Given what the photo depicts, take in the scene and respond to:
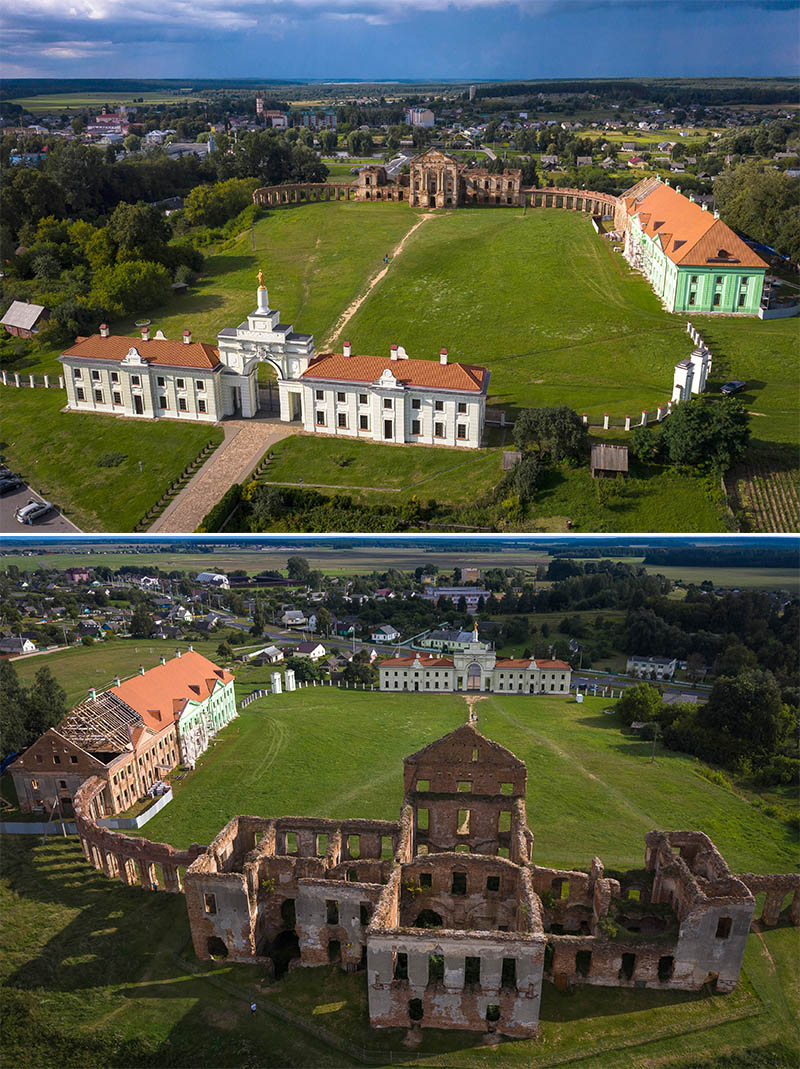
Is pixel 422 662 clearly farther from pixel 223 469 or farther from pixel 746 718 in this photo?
pixel 746 718

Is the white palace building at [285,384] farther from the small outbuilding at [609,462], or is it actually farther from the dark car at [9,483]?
the dark car at [9,483]

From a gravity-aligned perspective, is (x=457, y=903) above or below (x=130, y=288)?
below

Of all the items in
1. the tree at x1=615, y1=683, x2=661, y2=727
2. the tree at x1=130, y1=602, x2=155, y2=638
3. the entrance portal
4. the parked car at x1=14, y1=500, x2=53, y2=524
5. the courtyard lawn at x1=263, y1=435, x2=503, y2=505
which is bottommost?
the tree at x1=130, y1=602, x2=155, y2=638

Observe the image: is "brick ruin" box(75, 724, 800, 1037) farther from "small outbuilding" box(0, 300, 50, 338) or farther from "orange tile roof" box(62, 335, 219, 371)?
"small outbuilding" box(0, 300, 50, 338)

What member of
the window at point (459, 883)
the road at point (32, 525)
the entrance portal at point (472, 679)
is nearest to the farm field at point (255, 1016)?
the window at point (459, 883)

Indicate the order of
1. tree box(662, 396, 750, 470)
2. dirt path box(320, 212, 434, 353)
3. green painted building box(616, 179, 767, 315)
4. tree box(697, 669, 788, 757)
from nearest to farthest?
tree box(697, 669, 788, 757) < tree box(662, 396, 750, 470) < dirt path box(320, 212, 434, 353) < green painted building box(616, 179, 767, 315)

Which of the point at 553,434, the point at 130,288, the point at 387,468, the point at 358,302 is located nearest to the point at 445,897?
the point at 387,468

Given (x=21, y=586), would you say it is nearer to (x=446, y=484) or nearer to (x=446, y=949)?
(x=446, y=484)

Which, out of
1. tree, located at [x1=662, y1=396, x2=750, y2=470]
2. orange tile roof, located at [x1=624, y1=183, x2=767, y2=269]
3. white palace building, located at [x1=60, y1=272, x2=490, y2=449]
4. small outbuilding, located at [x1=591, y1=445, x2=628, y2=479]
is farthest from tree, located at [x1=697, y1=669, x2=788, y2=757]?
orange tile roof, located at [x1=624, y1=183, x2=767, y2=269]
